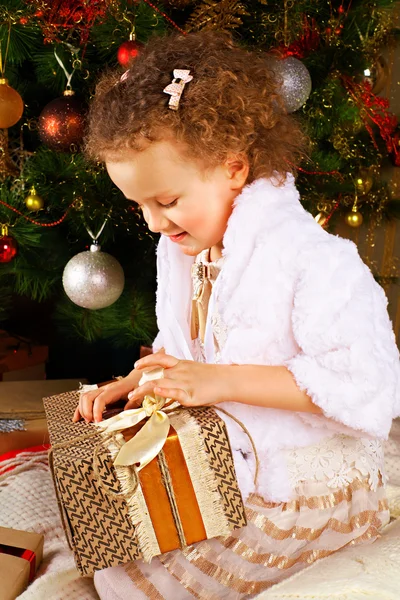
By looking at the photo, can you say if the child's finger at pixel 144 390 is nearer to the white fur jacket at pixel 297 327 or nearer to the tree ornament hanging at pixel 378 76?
the white fur jacket at pixel 297 327

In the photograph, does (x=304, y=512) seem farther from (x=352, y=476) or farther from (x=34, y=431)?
(x=34, y=431)

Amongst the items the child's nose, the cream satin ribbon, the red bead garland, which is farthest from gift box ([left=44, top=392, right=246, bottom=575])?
the red bead garland

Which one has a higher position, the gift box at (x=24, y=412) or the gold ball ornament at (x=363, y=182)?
the gold ball ornament at (x=363, y=182)

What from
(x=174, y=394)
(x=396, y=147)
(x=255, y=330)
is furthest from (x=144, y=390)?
(x=396, y=147)

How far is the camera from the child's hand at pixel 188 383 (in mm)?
736

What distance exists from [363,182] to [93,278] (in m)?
0.78

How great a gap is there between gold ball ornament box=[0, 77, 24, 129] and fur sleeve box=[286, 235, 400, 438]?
701mm

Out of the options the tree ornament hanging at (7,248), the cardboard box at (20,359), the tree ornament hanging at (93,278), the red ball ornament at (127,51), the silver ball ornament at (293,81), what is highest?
the red ball ornament at (127,51)

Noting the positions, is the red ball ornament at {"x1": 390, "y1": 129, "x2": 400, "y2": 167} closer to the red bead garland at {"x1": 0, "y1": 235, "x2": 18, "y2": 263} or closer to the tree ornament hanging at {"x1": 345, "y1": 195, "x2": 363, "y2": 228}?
the tree ornament hanging at {"x1": 345, "y1": 195, "x2": 363, "y2": 228}

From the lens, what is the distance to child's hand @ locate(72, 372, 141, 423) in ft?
2.75

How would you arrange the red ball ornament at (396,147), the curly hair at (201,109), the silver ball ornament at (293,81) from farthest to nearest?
the red ball ornament at (396,147) → the silver ball ornament at (293,81) → the curly hair at (201,109)

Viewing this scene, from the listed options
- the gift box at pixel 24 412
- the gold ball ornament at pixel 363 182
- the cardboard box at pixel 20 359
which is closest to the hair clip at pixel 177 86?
the gift box at pixel 24 412

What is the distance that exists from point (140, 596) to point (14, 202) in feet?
2.83

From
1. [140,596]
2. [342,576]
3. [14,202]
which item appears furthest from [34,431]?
[342,576]
